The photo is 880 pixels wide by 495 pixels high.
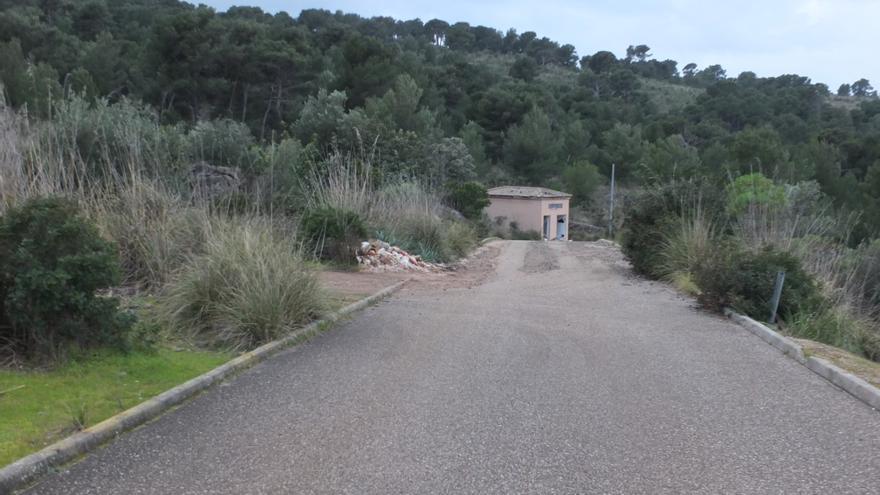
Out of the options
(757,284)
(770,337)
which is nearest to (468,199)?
(757,284)

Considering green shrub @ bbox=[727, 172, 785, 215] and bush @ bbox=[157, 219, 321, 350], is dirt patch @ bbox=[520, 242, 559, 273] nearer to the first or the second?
green shrub @ bbox=[727, 172, 785, 215]

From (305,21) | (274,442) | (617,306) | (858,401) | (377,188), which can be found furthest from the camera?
(305,21)

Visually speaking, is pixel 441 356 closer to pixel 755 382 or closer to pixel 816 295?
pixel 755 382

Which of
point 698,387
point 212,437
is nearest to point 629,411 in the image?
point 698,387

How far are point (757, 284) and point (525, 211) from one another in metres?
46.0

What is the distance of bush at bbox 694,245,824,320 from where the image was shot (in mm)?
10859

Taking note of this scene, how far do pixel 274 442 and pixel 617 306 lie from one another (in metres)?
8.11

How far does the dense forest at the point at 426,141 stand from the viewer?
36.0 feet

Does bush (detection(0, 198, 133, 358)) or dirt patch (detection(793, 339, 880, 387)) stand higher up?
bush (detection(0, 198, 133, 358))

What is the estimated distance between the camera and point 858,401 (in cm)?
645

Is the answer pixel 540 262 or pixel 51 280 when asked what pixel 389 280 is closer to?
pixel 51 280

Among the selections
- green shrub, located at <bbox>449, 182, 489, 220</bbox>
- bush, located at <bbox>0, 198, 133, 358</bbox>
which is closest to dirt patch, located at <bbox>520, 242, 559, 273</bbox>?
green shrub, located at <bbox>449, 182, 489, 220</bbox>

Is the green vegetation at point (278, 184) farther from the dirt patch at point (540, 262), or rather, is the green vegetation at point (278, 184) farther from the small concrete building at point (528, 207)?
the dirt patch at point (540, 262)

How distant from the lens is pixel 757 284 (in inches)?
432
